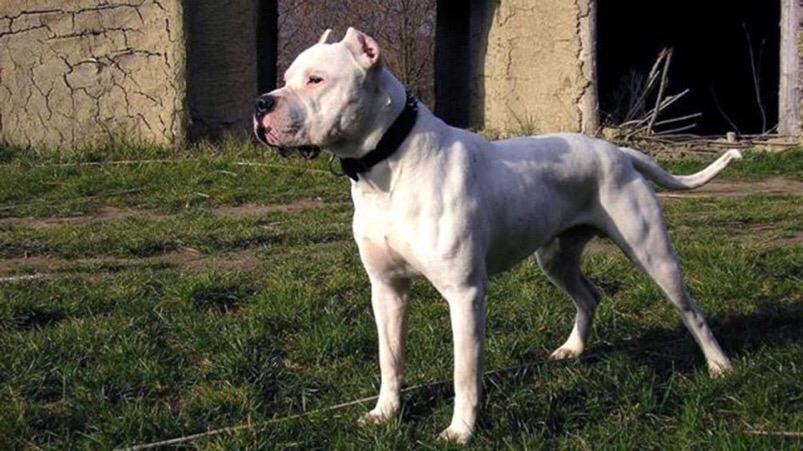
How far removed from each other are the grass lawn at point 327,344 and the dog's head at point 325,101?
0.97 meters

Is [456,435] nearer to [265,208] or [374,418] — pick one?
[374,418]

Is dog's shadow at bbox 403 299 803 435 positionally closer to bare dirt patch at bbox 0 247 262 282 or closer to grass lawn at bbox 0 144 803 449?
grass lawn at bbox 0 144 803 449

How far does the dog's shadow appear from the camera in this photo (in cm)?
410

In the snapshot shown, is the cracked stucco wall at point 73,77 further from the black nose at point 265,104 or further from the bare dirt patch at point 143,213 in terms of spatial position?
the black nose at point 265,104

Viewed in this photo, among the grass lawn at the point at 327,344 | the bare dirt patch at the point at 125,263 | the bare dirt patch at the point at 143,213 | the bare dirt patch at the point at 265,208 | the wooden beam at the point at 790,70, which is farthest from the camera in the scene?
the wooden beam at the point at 790,70

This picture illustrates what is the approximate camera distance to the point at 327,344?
4609 millimetres

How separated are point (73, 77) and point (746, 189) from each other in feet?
19.9

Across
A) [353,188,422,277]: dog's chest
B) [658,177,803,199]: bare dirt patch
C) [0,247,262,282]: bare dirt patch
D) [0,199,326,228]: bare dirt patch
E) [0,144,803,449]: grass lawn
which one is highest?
[353,188,422,277]: dog's chest

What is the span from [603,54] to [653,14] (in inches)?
51.6

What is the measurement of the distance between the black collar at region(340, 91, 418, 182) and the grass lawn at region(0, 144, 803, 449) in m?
0.88

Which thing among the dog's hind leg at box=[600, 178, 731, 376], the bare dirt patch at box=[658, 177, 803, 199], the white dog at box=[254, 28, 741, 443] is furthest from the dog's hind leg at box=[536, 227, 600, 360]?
the bare dirt patch at box=[658, 177, 803, 199]

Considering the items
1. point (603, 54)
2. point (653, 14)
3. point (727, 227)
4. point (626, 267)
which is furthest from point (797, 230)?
point (653, 14)

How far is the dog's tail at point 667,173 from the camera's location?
14.7 feet

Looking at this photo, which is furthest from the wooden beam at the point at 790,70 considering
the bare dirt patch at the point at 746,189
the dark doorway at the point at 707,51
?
the dark doorway at the point at 707,51
